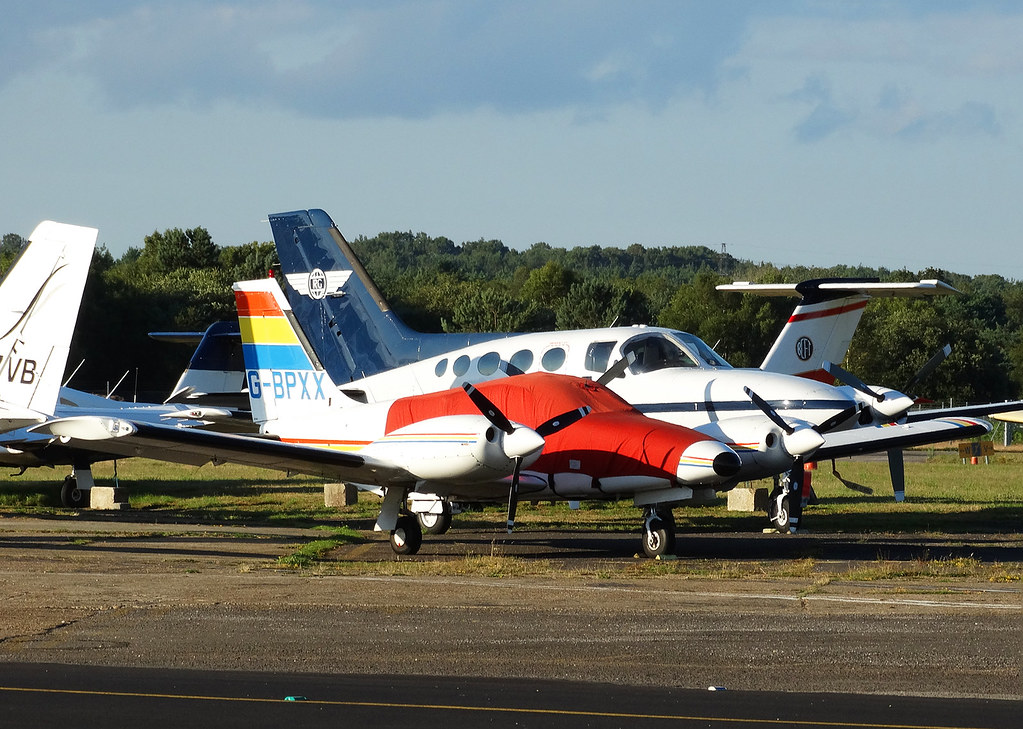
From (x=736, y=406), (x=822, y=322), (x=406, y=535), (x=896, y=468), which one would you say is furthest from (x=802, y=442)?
(x=822, y=322)

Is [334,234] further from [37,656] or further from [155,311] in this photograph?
[155,311]

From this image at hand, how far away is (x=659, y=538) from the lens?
50.6ft

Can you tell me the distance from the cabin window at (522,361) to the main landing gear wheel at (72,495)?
10876mm

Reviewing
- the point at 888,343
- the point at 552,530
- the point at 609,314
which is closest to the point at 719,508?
the point at 552,530

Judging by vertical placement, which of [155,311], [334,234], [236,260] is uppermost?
[236,260]

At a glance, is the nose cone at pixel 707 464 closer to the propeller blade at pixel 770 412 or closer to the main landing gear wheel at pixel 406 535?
the propeller blade at pixel 770 412

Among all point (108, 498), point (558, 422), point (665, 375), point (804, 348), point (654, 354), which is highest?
point (804, 348)

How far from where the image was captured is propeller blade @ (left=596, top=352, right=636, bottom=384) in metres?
18.6

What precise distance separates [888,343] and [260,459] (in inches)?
2564

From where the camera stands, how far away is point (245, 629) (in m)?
10.1

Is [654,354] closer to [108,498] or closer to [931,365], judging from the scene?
[931,365]

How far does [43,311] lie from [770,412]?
9.22 m

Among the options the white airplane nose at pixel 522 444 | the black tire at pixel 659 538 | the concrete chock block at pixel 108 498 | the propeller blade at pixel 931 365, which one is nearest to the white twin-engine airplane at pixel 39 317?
the white airplane nose at pixel 522 444

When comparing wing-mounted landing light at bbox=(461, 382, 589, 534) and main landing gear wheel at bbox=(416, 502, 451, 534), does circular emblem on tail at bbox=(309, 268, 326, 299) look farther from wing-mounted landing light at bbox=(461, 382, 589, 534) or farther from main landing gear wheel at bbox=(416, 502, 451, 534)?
wing-mounted landing light at bbox=(461, 382, 589, 534)
